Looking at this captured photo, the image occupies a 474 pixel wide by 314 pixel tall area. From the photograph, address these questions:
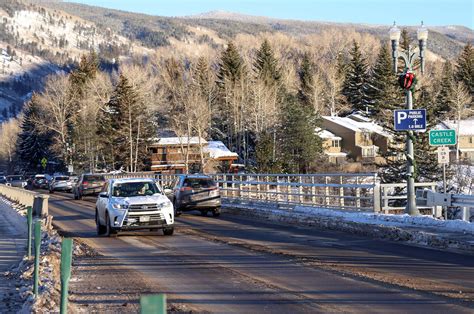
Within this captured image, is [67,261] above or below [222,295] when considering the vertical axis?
above

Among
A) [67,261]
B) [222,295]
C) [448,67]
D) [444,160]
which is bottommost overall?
[222,295]

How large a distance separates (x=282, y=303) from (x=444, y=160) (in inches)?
525

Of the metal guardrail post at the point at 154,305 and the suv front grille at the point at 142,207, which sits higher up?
the suv front grille at the point at 142,207

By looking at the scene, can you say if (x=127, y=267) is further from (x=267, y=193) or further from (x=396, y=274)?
(x=267, y=193)

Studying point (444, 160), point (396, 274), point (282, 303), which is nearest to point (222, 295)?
point (282, 303)

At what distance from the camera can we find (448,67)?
371 ft

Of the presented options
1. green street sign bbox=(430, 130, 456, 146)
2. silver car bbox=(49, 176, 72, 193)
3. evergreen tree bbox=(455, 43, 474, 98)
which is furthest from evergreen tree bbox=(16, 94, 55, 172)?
green street sign bbox=(430, 130, 456, 146)

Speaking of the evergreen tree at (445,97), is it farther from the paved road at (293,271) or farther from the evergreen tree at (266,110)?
the paved road at (293,271)

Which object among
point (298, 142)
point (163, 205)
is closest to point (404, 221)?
point (163, 205)

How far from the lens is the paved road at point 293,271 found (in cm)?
1014

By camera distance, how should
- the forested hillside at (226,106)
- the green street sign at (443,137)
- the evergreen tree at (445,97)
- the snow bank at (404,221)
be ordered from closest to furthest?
1. the snow bank at (404,221)
2. the green street sign at (443,137)
3. the forested hillside at (226,106)
4. the evergreen tree at (445,97)

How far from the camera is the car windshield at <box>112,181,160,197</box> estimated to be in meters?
21.8

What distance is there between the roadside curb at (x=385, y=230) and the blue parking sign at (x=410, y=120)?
3.14 meters

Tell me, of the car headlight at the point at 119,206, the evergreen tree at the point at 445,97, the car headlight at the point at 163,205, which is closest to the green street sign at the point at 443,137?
the car headlight at the point at 163,205
